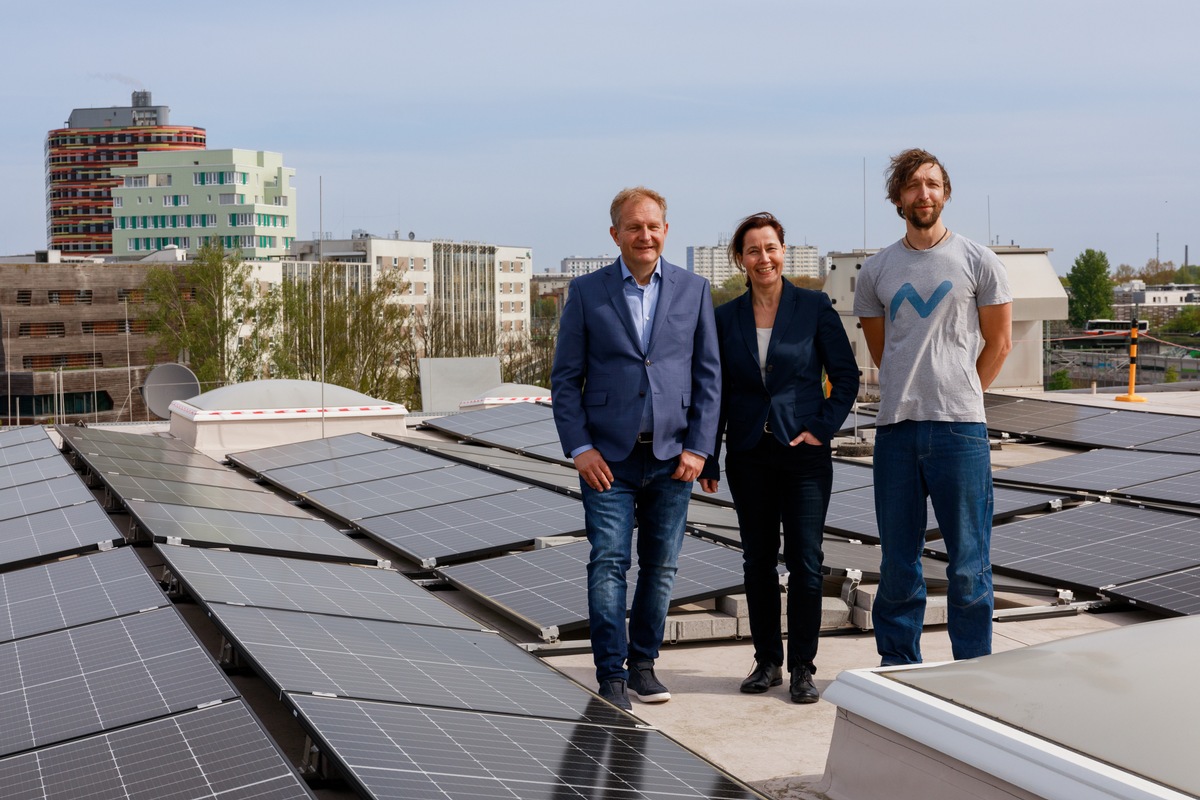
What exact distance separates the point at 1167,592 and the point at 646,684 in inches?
117

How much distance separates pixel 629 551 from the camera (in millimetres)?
5074

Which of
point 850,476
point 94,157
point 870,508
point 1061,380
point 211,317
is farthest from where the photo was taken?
point 94,157

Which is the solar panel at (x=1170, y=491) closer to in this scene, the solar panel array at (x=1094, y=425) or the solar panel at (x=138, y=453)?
the solar panel array at (x=1094, y=425)

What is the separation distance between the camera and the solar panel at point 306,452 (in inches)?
464

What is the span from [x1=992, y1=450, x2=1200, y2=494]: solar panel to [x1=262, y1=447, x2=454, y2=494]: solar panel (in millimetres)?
4738

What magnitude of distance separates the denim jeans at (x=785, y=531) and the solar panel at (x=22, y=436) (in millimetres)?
10069

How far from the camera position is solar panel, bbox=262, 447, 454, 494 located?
10242 millimetres

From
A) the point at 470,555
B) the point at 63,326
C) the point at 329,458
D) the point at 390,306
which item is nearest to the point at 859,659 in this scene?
the point at 470,555

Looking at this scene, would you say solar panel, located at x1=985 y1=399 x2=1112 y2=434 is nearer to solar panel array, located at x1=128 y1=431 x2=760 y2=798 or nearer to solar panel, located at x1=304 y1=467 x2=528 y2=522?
solar panel, located at x1=304 y1=467 x2=528 y2=522

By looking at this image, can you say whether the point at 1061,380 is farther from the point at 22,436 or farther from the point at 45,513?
the point at 45,513

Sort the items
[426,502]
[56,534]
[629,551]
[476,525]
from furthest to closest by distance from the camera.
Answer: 1. [426,502]
2. [476,525]
3. [56,534]
4. [629,551]

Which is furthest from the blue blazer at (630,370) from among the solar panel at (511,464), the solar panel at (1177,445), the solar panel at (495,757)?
the solar panel at (1177,445)

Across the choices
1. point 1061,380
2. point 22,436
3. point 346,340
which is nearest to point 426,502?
point 22,436

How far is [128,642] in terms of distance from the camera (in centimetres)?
445
